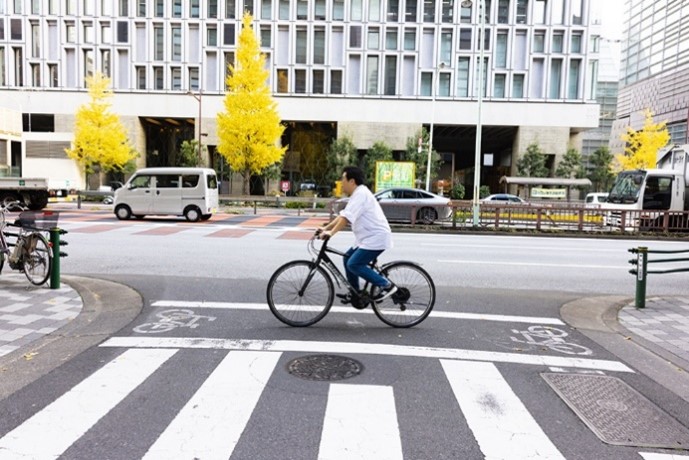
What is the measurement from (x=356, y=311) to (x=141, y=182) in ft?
55.7

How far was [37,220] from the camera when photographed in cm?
804

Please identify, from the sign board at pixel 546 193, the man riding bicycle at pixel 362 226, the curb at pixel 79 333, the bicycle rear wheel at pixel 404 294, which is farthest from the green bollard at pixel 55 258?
the sign board at pixel 546 193

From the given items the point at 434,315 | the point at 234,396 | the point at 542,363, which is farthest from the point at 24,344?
the point at 542,363

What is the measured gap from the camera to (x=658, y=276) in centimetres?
1065

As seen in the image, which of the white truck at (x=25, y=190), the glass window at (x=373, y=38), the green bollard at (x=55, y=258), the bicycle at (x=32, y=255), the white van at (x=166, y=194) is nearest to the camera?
the green bollard at (x=55, y=258)

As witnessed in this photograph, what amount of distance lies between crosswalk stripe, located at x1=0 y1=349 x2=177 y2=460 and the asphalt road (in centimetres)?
1

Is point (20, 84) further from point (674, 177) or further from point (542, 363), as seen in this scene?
point (542, 363)

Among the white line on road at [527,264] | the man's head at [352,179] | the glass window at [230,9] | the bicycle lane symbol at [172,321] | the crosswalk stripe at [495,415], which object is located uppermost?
the glass window at [230,9]

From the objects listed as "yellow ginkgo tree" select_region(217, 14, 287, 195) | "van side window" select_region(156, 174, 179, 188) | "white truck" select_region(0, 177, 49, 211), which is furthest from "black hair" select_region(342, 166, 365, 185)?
"yellow ginkgo tree" select_region(217, 14, 287, 195)

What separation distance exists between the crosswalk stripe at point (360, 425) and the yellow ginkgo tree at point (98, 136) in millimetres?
41938

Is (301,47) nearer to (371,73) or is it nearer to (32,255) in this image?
(371,73)

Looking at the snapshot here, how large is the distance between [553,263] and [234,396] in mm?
9709

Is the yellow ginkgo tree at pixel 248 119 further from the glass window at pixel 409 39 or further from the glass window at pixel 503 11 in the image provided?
the glass window at pixel 503 11

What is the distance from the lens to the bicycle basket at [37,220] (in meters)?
7.86
